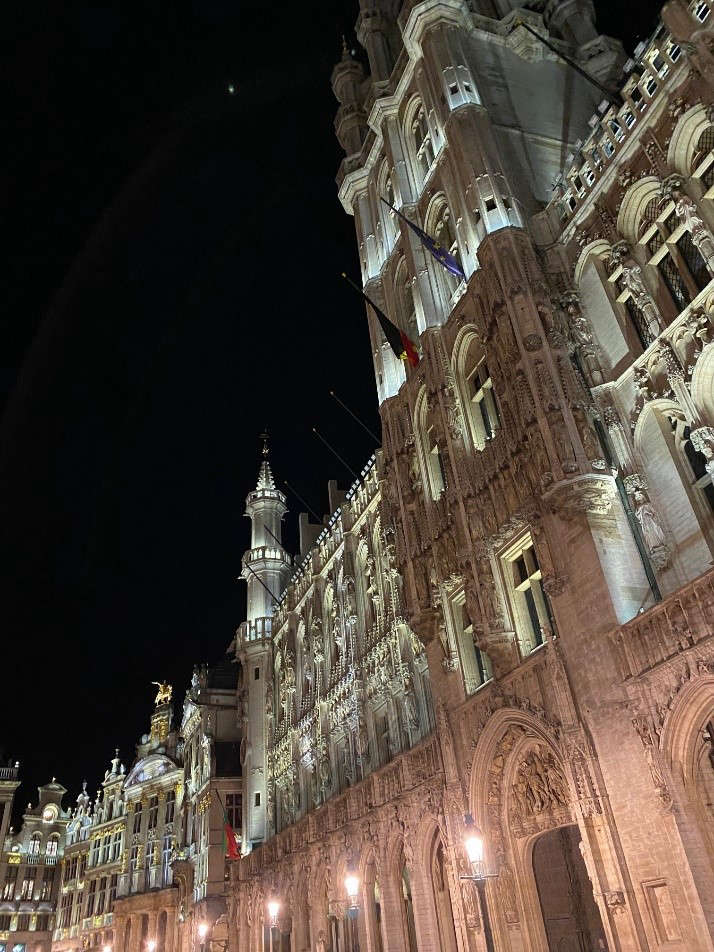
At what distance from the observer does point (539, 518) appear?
22.0 meters

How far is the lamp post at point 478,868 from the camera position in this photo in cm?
1890

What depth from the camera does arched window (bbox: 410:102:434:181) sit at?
35562 millimetres

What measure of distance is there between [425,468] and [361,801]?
577 inches

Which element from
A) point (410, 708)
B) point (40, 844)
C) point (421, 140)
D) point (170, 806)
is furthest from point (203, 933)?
point (40, 844)

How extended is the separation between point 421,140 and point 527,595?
24.7 metres

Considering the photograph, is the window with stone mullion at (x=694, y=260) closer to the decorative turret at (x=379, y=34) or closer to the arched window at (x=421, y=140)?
the arched window at (x=421, y=140)

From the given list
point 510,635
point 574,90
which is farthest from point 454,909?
point 574,90

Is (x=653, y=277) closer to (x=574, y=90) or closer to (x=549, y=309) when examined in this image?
(x=549, y=309)

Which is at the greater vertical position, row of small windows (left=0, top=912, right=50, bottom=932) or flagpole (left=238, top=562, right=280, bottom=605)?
flagpole (left=238, top=562, right=280, bottom=605)

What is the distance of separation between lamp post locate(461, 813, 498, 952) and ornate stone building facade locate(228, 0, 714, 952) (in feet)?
0.60

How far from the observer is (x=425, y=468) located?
96.9 ft

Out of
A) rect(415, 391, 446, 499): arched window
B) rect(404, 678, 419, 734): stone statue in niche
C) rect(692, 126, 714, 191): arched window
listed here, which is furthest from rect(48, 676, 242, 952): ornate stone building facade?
rect(692, 126, 714, 191): arched window

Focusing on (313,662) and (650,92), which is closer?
(650,92)

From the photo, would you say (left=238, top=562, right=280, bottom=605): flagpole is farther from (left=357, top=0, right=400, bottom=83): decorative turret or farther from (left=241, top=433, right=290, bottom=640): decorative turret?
(left=357, top=0, right=400, bottom=83): decorative turret
